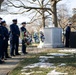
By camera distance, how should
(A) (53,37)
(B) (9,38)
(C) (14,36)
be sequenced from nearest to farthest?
(B) (9,38) < (C) (14,36) < (A) (53,37)

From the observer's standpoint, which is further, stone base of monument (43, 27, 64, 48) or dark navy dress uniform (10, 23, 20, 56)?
stone base of monument (43, 27, 64, 48)

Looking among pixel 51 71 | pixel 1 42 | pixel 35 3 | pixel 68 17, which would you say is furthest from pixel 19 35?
pixel 68 17

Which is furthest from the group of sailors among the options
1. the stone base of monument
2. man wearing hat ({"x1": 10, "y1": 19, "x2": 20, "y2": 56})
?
the stone base of monument

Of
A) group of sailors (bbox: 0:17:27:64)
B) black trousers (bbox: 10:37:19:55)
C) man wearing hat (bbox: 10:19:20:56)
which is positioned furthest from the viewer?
black trousers (bbox: 10:37:19:55)

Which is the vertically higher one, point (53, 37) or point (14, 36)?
point (14, 36)

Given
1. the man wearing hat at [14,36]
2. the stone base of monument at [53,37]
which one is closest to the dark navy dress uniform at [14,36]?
the man wearing hat at [14,36]

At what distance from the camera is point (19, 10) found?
123 feet

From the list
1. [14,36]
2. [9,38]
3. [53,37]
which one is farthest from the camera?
[53,37]

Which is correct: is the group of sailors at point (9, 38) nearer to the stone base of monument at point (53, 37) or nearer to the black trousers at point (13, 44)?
the black trousers at point (13, 44)

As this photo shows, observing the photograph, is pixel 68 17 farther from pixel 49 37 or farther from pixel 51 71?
pixel 51 71

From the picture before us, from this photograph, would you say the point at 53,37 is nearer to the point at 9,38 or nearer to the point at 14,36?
the point at 14,36

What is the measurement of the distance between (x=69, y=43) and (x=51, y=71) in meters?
13.6

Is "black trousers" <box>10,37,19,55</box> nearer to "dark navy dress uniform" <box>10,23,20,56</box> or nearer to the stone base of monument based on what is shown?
"dark navy dress uniform" <box>10,23,20,56</box>

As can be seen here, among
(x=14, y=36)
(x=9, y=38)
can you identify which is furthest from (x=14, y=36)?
(x=9, y=38)
